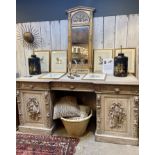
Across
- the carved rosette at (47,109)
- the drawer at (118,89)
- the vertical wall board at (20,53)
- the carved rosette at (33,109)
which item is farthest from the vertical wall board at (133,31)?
the vertical wall board at (20,53)

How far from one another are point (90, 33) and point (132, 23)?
57cm

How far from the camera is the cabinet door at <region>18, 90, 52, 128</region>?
229cm

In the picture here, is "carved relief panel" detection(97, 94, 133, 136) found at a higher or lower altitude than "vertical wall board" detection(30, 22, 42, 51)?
lower

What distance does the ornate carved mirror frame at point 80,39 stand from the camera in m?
2.48

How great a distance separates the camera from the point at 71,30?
2537 millimetres

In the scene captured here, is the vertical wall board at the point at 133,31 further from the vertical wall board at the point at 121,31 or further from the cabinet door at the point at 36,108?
the cabinet door at the point at 36,108

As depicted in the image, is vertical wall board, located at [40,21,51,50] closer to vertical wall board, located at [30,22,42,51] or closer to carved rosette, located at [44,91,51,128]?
vertical wall board, located at [30,22,42,51]

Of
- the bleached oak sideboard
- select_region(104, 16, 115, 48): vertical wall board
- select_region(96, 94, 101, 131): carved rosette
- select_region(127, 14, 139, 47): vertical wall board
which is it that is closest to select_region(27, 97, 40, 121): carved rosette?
the bleached oak sideboard

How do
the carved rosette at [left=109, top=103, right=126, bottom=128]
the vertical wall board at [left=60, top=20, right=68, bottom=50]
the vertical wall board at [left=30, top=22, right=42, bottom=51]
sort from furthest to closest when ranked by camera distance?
the vertical wall board at [left=30, top=22, right=42, bottom=51] → the vertical wall board at [left=60, top=20, right=68, bottom=50] → the carved rosette at [left=109, top=103, right=126, bottom=128]

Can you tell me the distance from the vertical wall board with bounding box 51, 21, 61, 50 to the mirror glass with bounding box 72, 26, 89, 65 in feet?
0.79

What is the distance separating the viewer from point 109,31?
8.05 ft

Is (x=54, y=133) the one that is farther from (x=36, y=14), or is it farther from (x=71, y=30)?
(x=36, y=14)

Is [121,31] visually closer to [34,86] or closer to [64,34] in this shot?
[64,34]
